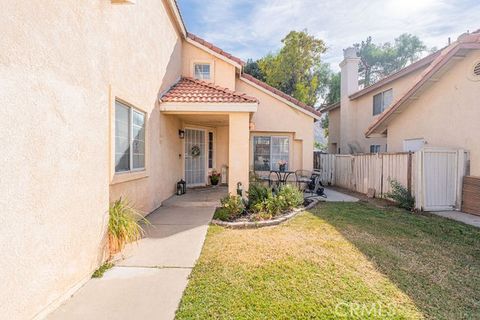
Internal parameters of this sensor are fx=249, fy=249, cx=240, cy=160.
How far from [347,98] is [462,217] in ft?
45.9

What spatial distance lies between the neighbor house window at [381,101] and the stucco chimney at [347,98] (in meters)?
2.30

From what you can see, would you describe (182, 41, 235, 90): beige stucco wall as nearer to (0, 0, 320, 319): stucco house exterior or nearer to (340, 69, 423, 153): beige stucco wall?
(0, 0, 320, 319): stucco house exterior

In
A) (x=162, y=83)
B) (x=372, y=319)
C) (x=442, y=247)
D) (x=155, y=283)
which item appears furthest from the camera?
(x=162, y=83)

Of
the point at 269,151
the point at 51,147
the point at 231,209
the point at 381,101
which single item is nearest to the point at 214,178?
the point at 269,151

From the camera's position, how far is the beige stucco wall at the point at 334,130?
23312mm

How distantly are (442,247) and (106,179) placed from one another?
7611mm

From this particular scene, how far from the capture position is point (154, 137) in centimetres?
888

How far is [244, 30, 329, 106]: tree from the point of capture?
24.3 metres

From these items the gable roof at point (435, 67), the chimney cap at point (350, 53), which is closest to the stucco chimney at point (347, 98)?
the chimney cap at point (350, 53)

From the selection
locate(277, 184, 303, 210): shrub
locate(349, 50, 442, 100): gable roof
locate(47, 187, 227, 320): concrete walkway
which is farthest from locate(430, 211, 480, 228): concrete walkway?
locate(349, 50, 442, 100): gable roof

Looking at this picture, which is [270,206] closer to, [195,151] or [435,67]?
[195,151]

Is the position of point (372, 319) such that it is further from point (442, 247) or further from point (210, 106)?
point (210, 106)

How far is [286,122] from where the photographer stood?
13.6 metres

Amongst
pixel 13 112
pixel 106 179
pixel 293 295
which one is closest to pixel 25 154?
pixel 13 112
